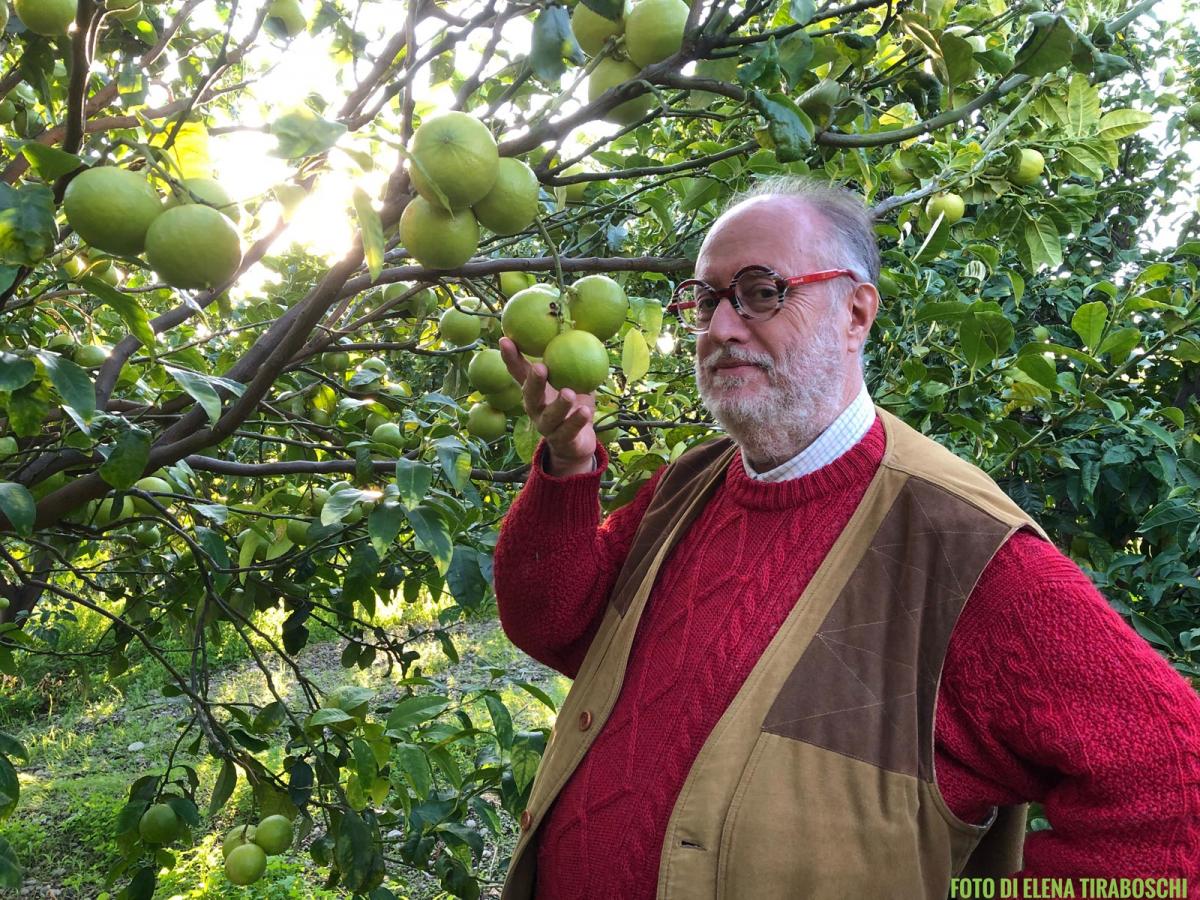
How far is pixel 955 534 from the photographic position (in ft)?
4.37

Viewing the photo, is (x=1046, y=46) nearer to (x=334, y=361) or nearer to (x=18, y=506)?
(x=18, y=506)

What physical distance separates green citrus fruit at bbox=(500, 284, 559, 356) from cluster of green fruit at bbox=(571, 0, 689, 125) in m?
0.27

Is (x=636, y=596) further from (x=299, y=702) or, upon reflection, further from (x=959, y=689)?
(x=299, y=702)

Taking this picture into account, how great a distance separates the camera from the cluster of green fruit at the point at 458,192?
3.26ft

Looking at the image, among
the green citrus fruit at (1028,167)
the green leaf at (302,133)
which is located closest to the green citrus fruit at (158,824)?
the green leaf at (302,133)

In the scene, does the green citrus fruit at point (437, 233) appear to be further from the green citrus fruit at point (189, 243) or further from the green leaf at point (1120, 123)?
the green leaf at point (1120, 123)

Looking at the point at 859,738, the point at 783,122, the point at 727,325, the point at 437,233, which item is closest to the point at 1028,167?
the point at 727,325

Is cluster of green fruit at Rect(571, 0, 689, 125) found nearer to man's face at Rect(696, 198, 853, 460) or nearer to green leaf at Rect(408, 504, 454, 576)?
man's face at Rect(696, 198, 853, 460)

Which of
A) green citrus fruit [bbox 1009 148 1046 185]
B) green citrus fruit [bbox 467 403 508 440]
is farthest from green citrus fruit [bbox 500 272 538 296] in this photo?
green citrus fruit [bbox 1009 148 1046 185]

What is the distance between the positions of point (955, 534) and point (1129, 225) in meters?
3.34

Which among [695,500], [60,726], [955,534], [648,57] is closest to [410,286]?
[695,500]

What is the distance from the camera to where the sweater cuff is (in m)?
1.72

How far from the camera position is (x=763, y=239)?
1.63 meters

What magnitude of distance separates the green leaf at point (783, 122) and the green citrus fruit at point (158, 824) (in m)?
2.04
